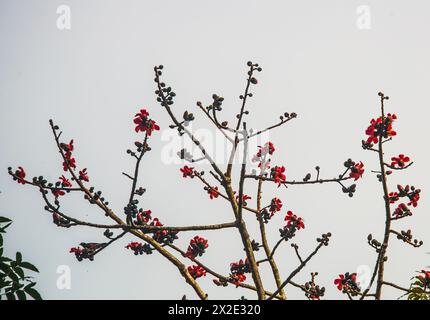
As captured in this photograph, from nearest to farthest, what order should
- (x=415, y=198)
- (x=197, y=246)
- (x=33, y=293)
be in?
(x=33, y=293)
(x=415, y=198)
(x=197, y=246)

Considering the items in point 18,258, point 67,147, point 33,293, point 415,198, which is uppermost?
point 67,147

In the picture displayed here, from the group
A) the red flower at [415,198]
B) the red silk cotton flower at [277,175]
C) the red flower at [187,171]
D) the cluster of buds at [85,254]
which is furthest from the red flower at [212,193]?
the red flower at [415,198]

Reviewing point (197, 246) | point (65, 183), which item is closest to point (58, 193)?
point (65, 183)

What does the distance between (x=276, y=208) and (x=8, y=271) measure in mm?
2647

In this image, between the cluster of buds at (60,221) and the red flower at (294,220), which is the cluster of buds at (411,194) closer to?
the red flower at (294,220)

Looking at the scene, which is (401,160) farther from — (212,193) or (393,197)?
(212,193)

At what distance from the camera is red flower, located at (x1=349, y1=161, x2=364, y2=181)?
3.52 m

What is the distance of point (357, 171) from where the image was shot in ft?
11.6

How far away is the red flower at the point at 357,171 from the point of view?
3518 millimetres

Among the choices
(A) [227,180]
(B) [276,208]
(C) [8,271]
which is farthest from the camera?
(B) [276,208]
